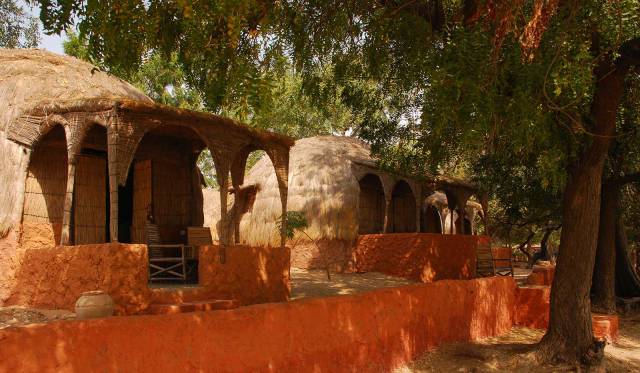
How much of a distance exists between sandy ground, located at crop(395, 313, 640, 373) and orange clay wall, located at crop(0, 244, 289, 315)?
3.24 meters

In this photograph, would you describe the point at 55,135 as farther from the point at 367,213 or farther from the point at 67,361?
the point at 367,213

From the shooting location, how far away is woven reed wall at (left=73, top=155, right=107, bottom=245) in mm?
11203

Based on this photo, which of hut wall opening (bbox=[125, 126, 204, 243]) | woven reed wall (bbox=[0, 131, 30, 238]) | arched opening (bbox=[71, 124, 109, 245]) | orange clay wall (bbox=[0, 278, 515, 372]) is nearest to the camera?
orange clay wall (bbox=[0, 278, 515, 372])

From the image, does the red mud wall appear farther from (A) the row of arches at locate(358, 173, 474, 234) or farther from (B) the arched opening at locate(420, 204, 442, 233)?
(B) the arched opening at locate(420, 204, 442, 233)

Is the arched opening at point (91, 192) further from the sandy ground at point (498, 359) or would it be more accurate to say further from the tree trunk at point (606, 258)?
the tree trunk at point (606, 258)

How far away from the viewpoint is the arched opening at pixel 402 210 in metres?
20.0

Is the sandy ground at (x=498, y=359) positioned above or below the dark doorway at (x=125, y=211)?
below

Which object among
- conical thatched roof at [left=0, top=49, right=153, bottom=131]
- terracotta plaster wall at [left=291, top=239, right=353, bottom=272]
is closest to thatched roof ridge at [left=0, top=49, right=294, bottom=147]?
conical thatched roof at [left=0, top=49, right=153, bottom=131]

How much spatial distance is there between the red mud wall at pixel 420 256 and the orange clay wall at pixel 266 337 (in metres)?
6.25

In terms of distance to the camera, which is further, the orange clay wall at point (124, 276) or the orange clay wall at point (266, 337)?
the orange clay wall at point (124, 276)

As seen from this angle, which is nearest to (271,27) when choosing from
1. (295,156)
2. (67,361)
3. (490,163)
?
(67,361)

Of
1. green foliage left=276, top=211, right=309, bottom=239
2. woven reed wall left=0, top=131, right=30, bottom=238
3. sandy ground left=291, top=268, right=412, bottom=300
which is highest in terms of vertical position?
woven reed wall left=0, top=131, right=30, bottom=238

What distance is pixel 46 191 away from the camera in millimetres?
10516

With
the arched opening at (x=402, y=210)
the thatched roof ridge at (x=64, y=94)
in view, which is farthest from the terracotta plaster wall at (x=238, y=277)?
the arched opening at (x=402, y=210)
